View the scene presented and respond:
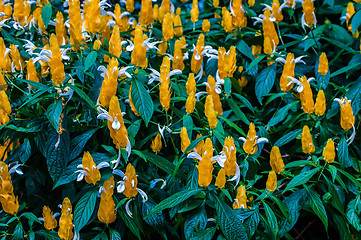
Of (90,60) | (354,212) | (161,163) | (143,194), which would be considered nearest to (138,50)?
(90,60)

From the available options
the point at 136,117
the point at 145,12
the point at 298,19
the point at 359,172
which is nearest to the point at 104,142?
the point at 136,117

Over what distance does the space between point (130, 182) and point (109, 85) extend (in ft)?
1.42

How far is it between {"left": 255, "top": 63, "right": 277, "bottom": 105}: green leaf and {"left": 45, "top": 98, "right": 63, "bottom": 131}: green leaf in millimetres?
1119

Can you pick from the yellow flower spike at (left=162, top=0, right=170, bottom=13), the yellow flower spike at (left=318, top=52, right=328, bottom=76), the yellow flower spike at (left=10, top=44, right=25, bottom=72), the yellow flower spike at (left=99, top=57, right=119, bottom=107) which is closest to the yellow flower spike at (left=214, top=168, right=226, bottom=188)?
the yellow flower spike at (left=99, top=57, right=119, bottom=107)

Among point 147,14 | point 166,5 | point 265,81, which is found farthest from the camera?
point 166,5

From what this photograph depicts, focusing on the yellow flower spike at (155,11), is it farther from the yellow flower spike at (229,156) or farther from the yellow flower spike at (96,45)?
the yellow flower spike at (229,156)

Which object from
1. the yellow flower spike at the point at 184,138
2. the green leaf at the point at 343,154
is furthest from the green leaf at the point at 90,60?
the green leaf at the point at 343,154

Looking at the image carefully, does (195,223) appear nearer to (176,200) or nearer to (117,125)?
(176,200)

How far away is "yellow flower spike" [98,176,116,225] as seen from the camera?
185 cm

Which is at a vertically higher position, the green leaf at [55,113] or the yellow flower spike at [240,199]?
the green leaf at [55,113]

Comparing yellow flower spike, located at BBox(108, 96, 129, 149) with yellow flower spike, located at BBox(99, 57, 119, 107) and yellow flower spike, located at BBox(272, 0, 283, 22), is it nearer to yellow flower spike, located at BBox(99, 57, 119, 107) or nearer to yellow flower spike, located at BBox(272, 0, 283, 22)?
yellow flower spike, located at BBox(99, 57, 119, 107)

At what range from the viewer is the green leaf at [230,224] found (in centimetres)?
174

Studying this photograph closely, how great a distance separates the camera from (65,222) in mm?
1860

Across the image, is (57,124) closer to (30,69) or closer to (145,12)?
(30,69)
